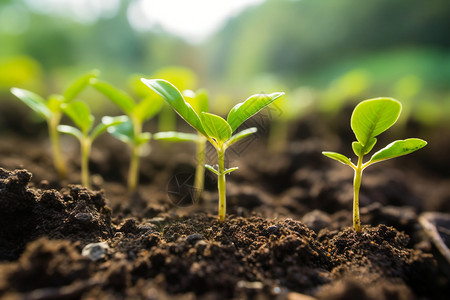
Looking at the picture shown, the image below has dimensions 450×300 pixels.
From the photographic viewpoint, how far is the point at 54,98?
134 centimetres

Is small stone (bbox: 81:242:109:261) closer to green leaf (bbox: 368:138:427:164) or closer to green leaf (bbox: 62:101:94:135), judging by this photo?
green leaf (bbox: 62:101:94:135)

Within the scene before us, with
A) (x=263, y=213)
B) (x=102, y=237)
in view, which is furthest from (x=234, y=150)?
(x=102, y=237)

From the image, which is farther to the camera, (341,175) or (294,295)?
(341,175)

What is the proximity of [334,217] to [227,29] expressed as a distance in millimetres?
3618

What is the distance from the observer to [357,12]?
3689 millimetres

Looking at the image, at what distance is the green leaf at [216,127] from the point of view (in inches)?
34.7

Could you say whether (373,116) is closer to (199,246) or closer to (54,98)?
(199,246)

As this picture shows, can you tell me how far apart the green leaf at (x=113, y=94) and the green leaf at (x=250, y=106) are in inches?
27.2

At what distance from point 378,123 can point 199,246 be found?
0.68 metres

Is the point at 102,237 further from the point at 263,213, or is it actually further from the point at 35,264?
the point at 263,213

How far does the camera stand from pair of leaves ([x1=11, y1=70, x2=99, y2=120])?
123 cm

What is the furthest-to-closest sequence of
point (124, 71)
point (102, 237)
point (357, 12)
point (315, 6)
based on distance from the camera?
point (124, 71) < point (315, 6) < point (357, 12) < point (102, 237)

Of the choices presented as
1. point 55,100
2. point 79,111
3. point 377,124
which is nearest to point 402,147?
point 377,124

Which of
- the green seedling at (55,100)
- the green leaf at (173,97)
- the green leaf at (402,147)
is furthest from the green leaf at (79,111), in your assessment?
the green leaf at (402,147)
